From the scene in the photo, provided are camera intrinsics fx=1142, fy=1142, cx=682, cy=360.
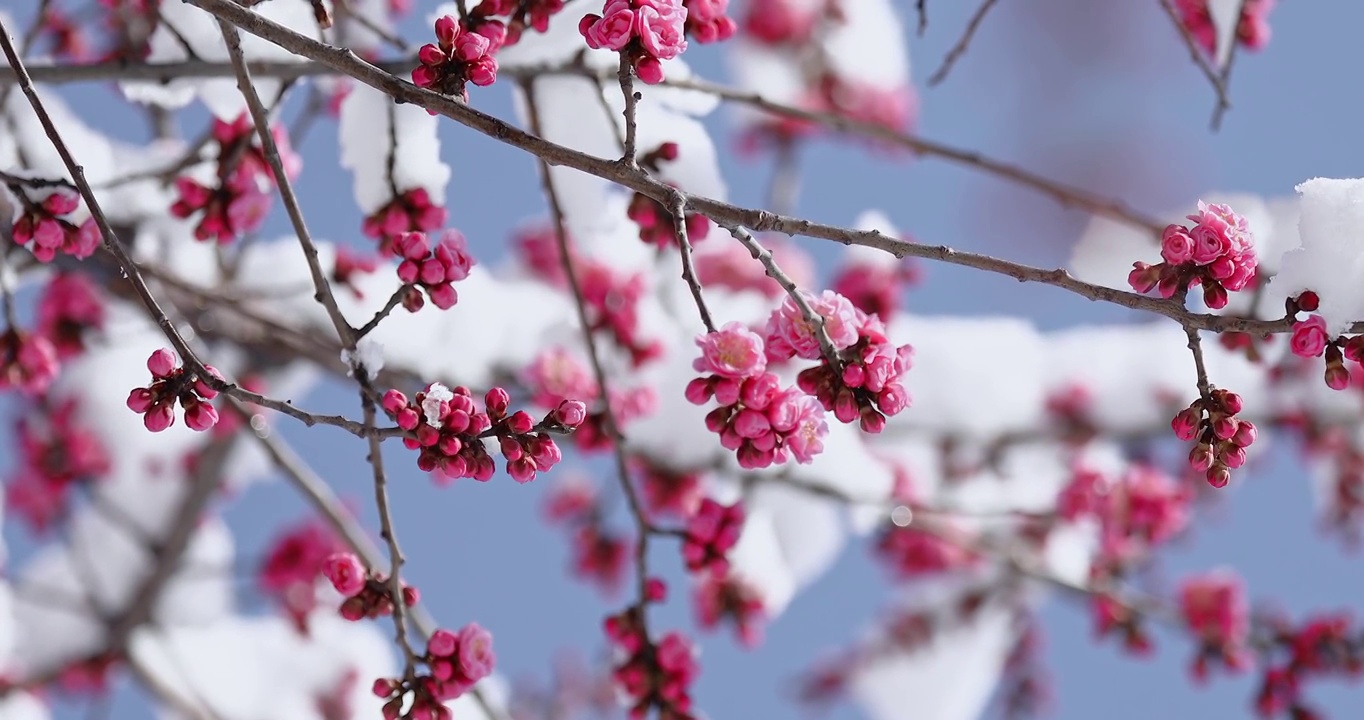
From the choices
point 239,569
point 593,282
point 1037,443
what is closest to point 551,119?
point 593,282

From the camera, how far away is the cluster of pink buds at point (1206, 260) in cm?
131

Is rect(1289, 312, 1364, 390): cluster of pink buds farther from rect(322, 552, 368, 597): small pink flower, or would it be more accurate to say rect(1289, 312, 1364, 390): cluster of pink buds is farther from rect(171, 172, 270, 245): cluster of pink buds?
rect(171, 172, 270, 245): cluster of pink buds

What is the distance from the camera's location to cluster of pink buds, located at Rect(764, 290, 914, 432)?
1.34 m

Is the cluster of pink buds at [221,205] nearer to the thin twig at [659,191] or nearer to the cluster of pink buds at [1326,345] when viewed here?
the thin twig at [659,191]

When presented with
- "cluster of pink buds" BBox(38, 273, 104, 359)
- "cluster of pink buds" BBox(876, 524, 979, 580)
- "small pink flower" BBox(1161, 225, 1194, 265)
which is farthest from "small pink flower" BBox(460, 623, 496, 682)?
"cluster of pink buds" BBox(876, 524, 979, 580)

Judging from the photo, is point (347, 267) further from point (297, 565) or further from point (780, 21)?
point (780, 21)

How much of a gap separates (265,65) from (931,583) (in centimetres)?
352

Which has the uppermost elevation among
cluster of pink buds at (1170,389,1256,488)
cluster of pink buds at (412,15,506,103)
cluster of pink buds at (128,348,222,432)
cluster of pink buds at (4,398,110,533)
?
cluster of pink buds at (4,398,110,533)

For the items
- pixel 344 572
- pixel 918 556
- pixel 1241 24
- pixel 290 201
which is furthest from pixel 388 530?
pixel 918 556

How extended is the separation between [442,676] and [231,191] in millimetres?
948

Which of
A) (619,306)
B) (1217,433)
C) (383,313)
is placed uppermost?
(619,306)

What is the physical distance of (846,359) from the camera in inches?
53.7

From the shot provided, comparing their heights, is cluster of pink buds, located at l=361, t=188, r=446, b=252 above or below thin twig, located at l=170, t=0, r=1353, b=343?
above

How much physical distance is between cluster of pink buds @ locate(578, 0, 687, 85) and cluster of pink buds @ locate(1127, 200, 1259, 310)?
607 millimetres
